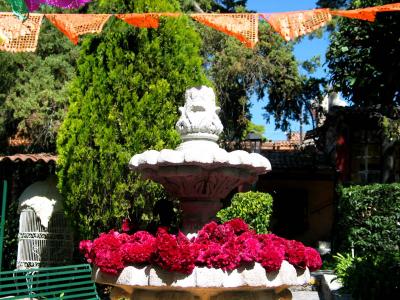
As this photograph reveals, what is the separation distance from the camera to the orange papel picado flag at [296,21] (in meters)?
7.06

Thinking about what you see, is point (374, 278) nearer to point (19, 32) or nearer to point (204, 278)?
point (204, 278)

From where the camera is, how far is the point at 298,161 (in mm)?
20141

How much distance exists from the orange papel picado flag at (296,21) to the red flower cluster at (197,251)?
308 cm

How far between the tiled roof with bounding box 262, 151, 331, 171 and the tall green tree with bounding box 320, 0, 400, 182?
15.6ft

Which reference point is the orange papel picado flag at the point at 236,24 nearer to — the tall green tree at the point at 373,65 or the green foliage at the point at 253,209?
the green foliage at the point at 253,209

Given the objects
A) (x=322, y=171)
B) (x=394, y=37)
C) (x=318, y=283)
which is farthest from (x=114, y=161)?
(x=322, y=171)

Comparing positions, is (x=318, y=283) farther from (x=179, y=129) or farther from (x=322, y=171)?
(x=322, y=171)

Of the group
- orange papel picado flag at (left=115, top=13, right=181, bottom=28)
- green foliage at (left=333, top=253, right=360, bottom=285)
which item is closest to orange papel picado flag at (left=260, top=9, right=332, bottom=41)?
orange papel picado flag at (left=115, top=13, right=181, bottom=28)

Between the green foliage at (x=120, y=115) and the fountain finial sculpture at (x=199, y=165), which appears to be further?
the green foliage at (x=120, y=115)

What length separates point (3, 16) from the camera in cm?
742

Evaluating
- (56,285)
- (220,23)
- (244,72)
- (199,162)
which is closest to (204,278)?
(199,162)

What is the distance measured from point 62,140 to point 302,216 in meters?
13.0

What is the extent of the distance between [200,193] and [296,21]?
9.38ft

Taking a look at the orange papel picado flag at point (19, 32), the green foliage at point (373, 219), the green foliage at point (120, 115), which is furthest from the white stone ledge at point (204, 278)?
the green foliage at point (373, 219)
